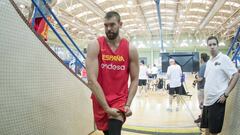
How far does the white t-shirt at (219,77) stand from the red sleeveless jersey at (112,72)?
1.70 m

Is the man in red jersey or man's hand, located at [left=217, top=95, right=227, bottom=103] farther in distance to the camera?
man's hand, located at [left=217, top=95, right=227, bottom=103]

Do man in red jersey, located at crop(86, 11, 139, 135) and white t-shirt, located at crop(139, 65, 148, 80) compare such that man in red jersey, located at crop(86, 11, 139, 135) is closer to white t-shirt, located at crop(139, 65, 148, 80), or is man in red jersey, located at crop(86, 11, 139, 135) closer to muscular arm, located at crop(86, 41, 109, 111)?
muscular arm, located at crop(86, 41, 109, 111)

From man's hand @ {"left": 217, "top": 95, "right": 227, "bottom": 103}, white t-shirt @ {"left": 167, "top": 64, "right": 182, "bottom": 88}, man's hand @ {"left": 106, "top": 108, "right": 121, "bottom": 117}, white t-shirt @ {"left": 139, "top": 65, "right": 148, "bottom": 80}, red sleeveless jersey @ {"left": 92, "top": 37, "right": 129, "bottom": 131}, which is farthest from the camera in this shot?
white t-shirt @ {"left": 139, "top": 65, "right": 148, "bottom": 80}

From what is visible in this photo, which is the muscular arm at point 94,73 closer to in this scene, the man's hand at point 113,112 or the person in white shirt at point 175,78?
the man's hand at point 113,112

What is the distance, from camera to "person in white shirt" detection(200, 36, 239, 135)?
329 cm

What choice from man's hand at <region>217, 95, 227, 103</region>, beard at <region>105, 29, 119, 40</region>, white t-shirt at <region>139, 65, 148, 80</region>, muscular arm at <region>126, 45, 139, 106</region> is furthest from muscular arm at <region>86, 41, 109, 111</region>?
white t-shirt at <region>139, 65, 148, 80</region>

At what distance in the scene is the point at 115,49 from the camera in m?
2.20

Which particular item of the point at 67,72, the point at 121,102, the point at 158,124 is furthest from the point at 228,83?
the point at 158,124

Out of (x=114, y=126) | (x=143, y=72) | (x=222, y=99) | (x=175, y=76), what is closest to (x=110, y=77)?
(x=114, y=126)

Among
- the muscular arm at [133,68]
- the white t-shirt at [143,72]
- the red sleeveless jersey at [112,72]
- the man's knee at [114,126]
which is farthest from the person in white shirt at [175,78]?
the man's knee at [114,126]

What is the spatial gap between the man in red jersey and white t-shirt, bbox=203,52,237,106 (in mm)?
1633

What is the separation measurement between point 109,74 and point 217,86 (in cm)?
184

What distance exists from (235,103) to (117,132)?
6.70 feet

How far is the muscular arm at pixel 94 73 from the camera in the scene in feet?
6.78
